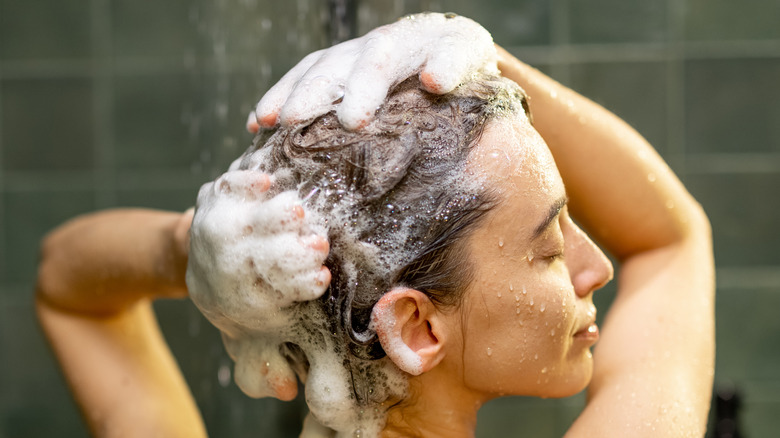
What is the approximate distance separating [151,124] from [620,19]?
1.12 meters

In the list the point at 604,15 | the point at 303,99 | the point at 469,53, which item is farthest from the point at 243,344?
the point at 604,15

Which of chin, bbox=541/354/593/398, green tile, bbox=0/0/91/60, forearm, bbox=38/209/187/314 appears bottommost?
chin, bbox=541/354/593/398

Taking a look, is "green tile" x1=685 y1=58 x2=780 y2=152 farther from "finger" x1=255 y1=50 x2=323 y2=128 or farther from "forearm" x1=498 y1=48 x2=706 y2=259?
"finger" x1=255 y1=50 x2=323 y2=128

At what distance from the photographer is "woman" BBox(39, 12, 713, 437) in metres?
0.63

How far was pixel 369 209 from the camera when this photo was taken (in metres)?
0.62

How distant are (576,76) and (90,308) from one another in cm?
122

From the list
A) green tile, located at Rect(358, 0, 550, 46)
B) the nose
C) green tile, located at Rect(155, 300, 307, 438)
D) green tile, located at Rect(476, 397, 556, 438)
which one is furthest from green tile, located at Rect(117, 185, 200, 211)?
the nose

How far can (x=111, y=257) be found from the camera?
84cm

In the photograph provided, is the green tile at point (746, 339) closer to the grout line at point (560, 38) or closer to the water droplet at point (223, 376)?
the grout line at point (560, 38)

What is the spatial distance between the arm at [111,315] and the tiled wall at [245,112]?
0.75 metres

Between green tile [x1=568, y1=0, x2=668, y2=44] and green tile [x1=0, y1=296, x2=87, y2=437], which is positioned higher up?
green tile [x1=568, y1=0, x2=668, y2=44]

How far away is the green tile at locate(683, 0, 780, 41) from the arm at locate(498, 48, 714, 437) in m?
0.96

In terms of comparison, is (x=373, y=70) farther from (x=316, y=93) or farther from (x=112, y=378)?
(x=112, y=378)

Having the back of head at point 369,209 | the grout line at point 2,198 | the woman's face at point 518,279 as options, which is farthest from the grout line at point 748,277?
the grout line at point 2,198
